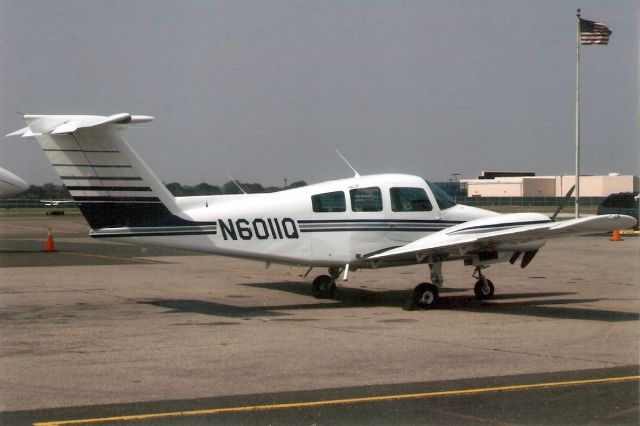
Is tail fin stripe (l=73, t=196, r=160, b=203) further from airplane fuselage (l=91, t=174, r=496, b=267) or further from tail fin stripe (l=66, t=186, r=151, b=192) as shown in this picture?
airplane fuselage (l=91, t=174, r=496, b=267)

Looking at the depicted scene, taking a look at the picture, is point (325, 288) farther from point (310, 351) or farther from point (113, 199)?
point (310, 351)

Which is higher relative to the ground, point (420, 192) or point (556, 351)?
point (420, 192)

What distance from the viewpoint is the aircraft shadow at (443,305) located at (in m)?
16.0

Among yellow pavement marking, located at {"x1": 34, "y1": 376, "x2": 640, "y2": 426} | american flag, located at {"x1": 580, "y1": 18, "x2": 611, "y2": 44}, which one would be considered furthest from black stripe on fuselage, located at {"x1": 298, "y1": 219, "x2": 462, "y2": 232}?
american flag, located at {"x1": 580, "y1": 18, "x2": 611, "y2": 44}

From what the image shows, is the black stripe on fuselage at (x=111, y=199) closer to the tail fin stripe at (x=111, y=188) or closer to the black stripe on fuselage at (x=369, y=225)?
the tail fin stripe at (x=111, y=188)

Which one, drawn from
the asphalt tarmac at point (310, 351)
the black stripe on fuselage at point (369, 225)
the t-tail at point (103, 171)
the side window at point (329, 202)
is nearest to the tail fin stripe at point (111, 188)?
the t-tail at point (103, 171)

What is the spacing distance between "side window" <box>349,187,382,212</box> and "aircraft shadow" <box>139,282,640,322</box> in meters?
1.70

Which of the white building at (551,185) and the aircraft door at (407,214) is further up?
the aircraft door at (407,214)

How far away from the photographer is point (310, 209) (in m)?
17.1

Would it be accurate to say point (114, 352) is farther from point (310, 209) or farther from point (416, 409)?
point (310, 209)

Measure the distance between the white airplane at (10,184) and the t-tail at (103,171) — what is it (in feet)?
58.6

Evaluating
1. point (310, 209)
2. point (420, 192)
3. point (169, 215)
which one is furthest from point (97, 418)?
point (420, 192)

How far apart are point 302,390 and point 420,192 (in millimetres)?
8391

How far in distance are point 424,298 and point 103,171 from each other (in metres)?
5.61
